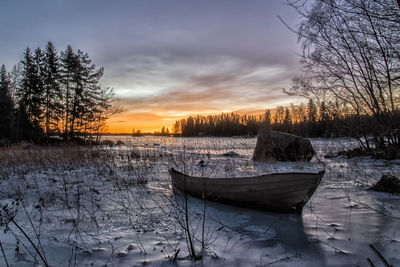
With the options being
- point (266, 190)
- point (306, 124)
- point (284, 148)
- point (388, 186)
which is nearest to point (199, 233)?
point (266, 190)

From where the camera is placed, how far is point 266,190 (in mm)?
3510

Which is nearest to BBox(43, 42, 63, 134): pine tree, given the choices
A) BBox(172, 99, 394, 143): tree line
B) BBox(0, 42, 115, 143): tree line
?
BBox(0, 42, 115, 143): tree line

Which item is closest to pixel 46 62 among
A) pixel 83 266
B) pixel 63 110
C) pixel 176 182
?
pixel 63 110

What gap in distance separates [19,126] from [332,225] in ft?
113

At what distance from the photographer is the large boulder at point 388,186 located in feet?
14.2

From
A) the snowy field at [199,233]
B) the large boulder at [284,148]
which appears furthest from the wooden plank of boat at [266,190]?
the large boulder at [284,148]

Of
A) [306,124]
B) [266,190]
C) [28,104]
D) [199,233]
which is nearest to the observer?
[199,233]

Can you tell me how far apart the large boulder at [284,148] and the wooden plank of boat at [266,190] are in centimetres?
673

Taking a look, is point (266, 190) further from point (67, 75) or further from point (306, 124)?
point (67, 75)

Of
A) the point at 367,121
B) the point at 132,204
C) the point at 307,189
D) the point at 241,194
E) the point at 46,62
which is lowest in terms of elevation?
the point at 132,204

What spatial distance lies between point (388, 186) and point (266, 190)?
115 inches

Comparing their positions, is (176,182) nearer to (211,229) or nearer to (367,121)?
(211,229)

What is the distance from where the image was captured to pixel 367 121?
7.93 meters

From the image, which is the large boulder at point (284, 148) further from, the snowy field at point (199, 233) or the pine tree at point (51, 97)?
the pine tree at point (51, 97)
